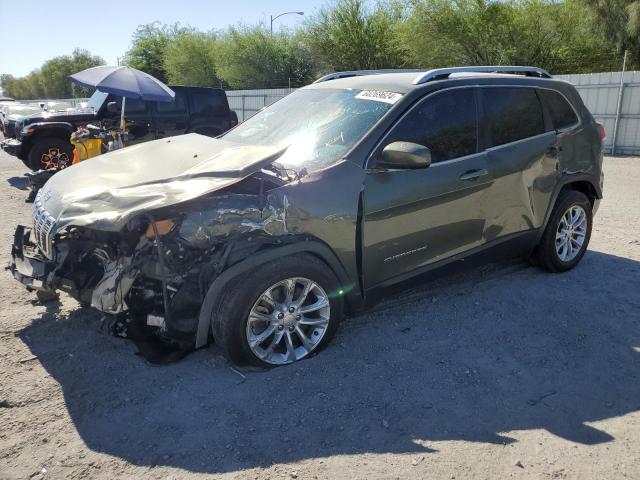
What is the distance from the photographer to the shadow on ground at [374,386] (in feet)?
9.05

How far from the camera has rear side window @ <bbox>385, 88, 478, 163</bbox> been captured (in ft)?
12.3

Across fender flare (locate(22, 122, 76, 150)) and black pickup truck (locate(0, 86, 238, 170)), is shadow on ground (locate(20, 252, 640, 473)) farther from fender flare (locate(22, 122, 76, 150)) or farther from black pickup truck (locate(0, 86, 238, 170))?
fender flare (locate(22, 122, 76, 150))

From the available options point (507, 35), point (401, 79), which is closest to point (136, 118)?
point (401, 79)

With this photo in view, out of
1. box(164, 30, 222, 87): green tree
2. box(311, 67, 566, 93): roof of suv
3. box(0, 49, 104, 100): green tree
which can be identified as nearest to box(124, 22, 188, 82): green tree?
box(164, 30, 222, 87): green tree

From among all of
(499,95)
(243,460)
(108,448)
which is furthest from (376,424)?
(499,95)

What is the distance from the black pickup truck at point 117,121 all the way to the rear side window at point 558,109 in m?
7.69

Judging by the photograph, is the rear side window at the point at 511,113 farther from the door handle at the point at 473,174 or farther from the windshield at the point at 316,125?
the windshield at the point at 316,125

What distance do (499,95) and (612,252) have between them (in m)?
2.59

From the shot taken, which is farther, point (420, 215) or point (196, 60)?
point (196, 60)

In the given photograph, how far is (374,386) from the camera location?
3.23 m

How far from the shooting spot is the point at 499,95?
436 centimetres

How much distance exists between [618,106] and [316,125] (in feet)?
49.9

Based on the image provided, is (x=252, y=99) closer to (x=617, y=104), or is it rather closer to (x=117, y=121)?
(x=117, y=121)

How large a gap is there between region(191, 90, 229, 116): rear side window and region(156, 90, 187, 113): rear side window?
0.24m
